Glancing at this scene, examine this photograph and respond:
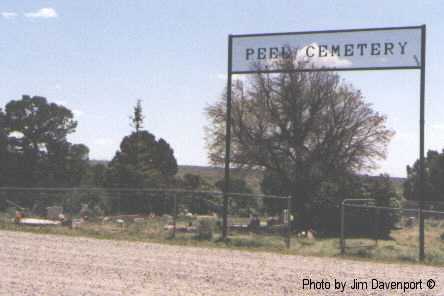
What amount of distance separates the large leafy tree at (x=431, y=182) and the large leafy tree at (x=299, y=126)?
15.5m

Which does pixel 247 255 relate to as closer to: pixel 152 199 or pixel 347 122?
pixel 152 199

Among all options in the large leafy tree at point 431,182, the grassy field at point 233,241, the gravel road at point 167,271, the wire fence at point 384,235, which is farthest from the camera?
the large leafy tree at point 431,182

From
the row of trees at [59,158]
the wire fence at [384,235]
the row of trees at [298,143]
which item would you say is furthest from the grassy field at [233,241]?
the row of trees at [59,158]

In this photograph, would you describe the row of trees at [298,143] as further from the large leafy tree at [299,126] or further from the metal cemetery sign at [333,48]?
the metal cemetery sign at [333,48]

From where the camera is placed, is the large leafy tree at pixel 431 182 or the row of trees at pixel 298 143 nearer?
the row of trees at pixel 298 143

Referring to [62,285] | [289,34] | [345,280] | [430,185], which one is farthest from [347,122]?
[62,285]

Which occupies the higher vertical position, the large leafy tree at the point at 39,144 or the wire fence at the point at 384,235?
the large leafy tree at the point at 39,144

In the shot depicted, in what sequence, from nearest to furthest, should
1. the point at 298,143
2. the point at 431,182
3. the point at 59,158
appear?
the point at 298,143 → the point at 59,158 → the point at 431,182

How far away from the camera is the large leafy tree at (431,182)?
53.9 metres

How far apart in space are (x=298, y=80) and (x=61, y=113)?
73.7ft

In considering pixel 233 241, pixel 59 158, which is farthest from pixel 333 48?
pixel 59 158

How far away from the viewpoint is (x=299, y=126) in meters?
39.5

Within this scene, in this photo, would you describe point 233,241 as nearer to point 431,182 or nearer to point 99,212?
point 99,212

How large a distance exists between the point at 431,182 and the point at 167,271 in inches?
1870
